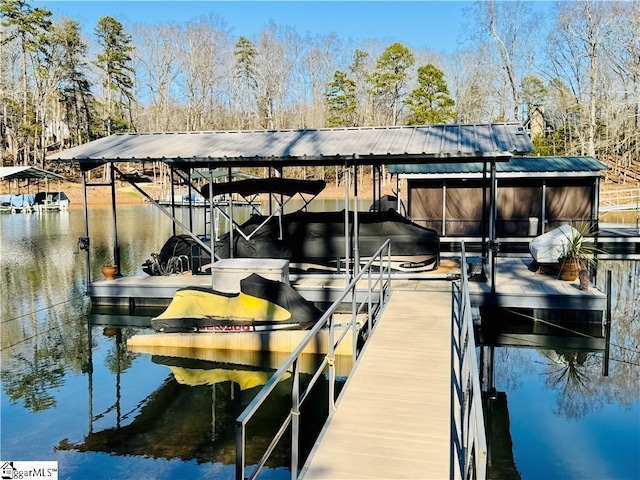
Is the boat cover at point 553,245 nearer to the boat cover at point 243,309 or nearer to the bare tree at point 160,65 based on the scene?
the boat cover at point 243,309

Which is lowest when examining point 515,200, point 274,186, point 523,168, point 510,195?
point 515,200

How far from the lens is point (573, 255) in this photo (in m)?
10.1

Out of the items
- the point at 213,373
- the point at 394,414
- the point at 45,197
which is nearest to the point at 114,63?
the point at 45,197

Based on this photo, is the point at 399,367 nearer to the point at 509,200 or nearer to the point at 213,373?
the point at 213,373

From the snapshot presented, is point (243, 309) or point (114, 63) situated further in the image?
point (114, 63)

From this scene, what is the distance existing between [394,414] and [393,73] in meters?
41.5

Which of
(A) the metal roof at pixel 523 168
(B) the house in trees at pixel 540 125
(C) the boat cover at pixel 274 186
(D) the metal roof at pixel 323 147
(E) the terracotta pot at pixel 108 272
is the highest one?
(B) the house in trees at pixel 540 125

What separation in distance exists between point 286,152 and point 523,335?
475 cm

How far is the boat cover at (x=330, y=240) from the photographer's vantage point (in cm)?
1095

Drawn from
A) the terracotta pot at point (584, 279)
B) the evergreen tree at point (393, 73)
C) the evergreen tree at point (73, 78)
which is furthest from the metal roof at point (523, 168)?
the evergreen tree at point (73, 78)

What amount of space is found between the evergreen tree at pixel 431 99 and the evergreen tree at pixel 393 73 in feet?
12.5

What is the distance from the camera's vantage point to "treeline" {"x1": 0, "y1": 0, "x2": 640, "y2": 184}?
39281 mm
